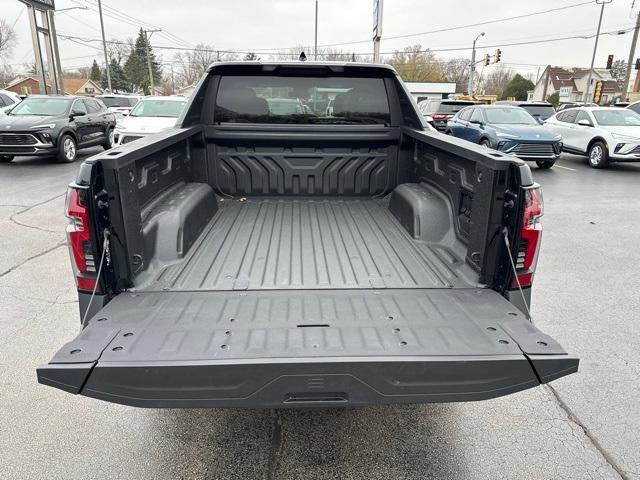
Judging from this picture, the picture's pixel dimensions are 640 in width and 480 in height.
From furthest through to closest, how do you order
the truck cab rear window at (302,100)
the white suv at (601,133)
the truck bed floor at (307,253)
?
the white suv at (601,133), the truck cab rear window at (302,100), the truck bed floor at (307,253)

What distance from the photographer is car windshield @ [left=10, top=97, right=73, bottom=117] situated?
39.5ft

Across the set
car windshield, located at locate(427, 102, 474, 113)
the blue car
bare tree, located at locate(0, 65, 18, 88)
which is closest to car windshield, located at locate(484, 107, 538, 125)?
the blue car

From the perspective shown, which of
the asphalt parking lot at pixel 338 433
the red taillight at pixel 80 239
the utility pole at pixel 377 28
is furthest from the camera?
the utility pole at pixel 377 28

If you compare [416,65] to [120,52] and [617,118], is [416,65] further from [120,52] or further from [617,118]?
[617,118]

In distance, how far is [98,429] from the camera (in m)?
2.58

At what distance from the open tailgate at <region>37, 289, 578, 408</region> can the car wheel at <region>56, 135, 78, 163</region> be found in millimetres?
11626

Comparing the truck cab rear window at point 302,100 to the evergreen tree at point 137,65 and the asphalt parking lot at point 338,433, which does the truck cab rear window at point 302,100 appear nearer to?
the asphalt parking lot at point 338,433

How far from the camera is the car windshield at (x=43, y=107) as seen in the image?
12.0m

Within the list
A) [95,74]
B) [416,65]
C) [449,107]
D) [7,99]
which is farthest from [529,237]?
[95,74]

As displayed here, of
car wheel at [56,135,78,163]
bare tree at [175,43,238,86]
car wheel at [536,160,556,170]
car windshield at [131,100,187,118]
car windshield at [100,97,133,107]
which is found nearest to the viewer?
car wheel at [56,135,78,163]

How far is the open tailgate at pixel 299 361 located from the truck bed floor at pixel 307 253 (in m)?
0.51

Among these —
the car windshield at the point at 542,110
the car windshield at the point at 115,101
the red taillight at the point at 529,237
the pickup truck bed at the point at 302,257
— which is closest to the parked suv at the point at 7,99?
the car windshield at the point at 115,101

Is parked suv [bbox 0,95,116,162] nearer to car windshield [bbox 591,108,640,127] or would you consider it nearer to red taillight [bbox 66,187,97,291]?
red taillight [bbox 66,187,97,291]

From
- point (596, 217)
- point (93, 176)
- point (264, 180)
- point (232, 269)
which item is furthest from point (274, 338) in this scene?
point (596, 217)
